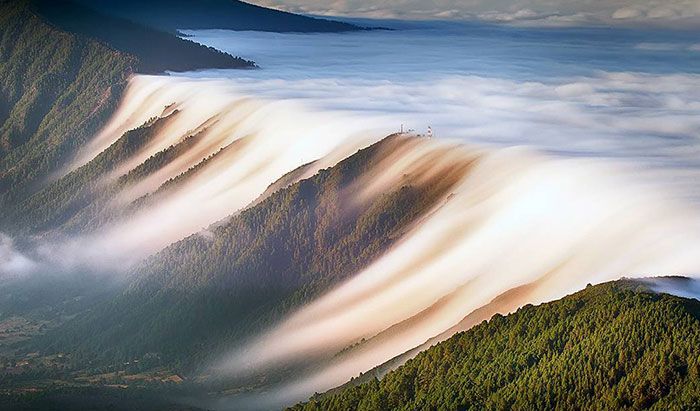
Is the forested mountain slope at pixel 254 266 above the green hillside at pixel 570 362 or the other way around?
above

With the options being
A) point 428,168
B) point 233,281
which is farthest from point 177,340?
point 428,168

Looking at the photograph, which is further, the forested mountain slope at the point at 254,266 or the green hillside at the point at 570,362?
the forested mountain slope at the point at 254,266

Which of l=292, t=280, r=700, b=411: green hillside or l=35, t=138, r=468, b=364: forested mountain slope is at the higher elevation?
l=35, t=138, r=468, b=364: forested mountain slope

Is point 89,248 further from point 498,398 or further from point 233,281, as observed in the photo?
point 498,398

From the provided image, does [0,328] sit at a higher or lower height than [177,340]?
higher

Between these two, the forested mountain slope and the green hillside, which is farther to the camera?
the forested mountain slope
